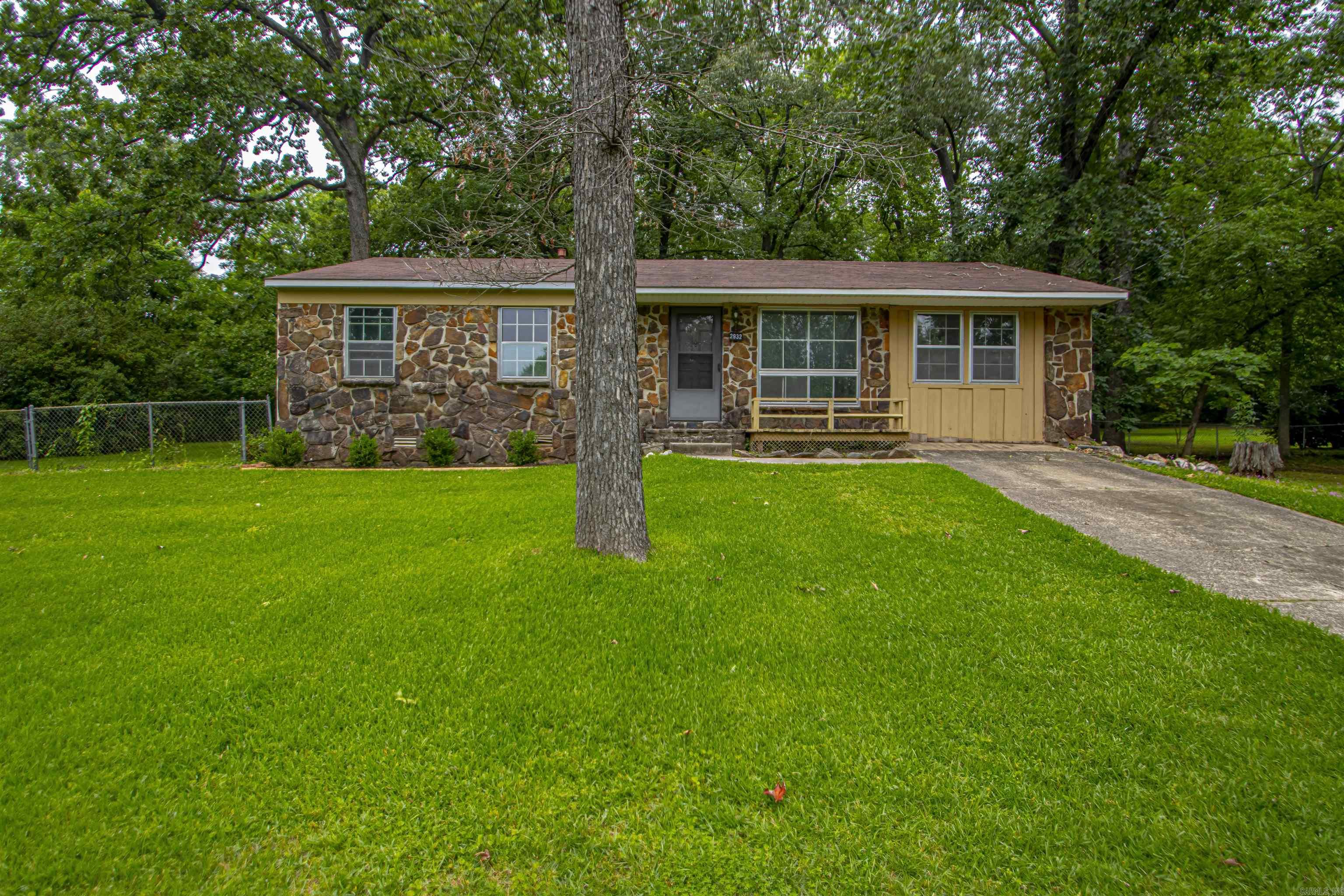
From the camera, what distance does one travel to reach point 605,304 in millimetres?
4355

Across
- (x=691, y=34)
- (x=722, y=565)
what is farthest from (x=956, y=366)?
(x=722, y=565)

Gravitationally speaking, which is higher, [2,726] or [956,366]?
[956,366]

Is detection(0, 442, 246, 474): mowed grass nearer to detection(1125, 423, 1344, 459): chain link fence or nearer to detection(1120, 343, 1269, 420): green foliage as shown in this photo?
detection(1120, 343, 1269, 420): green foliage

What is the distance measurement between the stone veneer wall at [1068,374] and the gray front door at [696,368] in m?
5.63

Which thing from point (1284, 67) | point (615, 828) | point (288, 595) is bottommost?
point (615, 828)

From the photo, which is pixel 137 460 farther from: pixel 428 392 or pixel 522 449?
pixel 522 449

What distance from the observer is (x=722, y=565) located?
439cm

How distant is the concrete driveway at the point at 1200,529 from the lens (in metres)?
3.94

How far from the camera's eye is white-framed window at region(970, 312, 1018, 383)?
1048 centimetres

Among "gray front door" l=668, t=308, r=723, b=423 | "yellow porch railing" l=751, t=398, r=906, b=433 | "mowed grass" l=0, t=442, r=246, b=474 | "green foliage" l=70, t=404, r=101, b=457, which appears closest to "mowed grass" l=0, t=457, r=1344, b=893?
"yellow porch railing" l=751, t=398, r=906, b=433

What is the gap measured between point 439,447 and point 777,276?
6.47 meters

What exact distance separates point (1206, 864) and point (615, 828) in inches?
69.4

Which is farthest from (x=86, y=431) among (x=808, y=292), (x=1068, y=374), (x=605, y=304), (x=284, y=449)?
(x=1068, y=374)

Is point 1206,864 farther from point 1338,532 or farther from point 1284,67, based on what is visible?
point 1284,67
